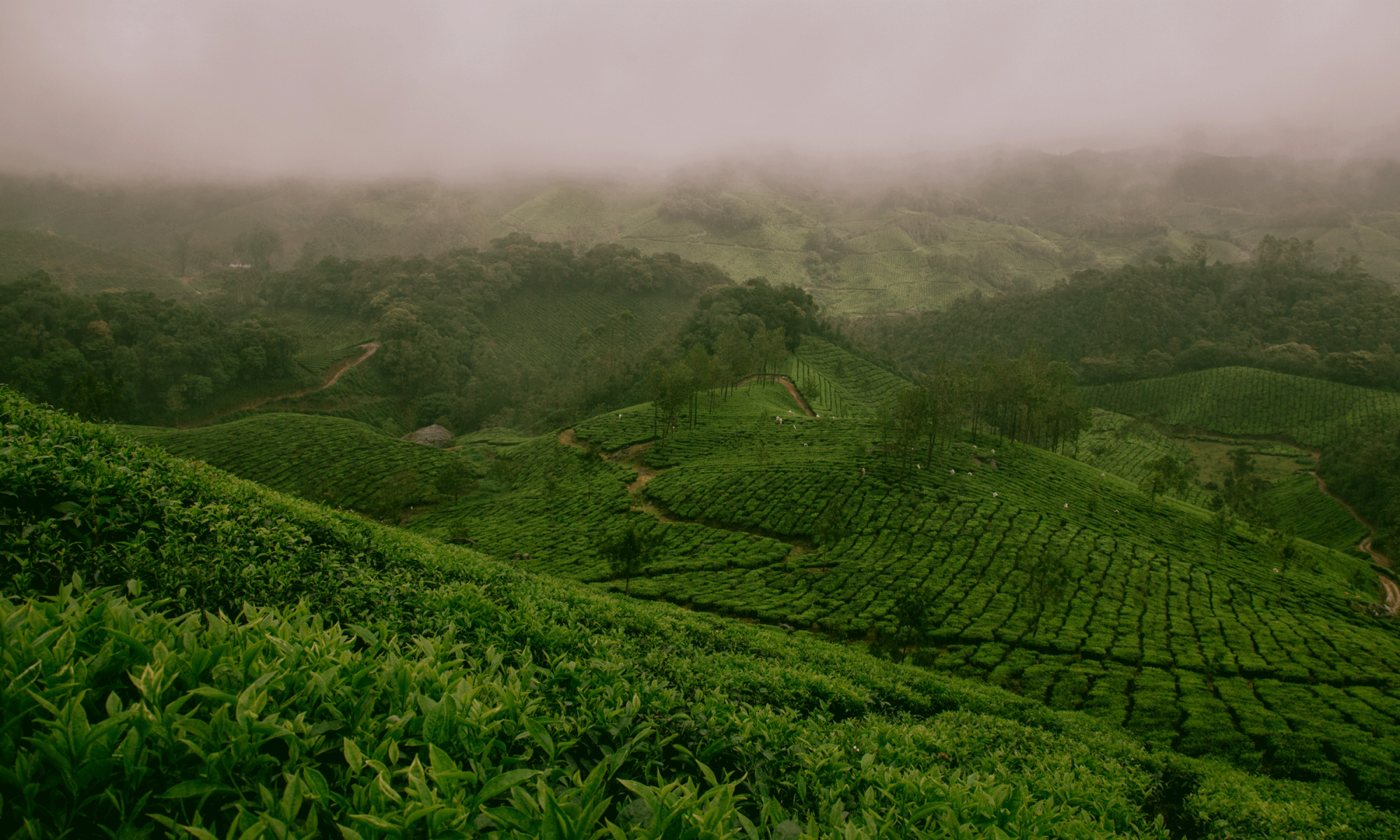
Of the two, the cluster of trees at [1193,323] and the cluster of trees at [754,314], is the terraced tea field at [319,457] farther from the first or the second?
the cluster of trees at [1193,323]

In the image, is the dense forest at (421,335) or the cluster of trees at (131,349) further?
the dense forest at (421,335)

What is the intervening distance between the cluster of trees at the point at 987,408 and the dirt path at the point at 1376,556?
77.7 ft

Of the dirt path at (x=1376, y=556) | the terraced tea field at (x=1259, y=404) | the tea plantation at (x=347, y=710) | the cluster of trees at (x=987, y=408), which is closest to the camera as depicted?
the tea plantation at (x=347, y=710)

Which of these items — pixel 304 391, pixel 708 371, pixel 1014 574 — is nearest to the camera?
pixel 1014 574

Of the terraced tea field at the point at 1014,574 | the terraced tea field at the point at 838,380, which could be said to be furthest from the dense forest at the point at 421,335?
the terraced tea field at the point at 1014,574

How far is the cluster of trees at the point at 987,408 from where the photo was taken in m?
44.1

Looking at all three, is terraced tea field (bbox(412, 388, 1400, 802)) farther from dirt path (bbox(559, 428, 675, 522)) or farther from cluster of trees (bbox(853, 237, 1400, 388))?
cluster of trees (bbox(853, 237, 1400, 388))

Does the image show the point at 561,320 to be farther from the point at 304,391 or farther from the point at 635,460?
the point at 635,460

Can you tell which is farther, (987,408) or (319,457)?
(987,408)

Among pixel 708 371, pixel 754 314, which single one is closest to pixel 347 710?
pixel 708 371

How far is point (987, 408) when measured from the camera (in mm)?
63750

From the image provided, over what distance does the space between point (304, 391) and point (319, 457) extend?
112 ft

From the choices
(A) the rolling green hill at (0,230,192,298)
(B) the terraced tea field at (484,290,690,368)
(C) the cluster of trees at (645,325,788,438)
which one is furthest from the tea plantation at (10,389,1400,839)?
(A) the rolling green hill at (0,230,192,298)

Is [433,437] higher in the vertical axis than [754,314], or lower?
lower
